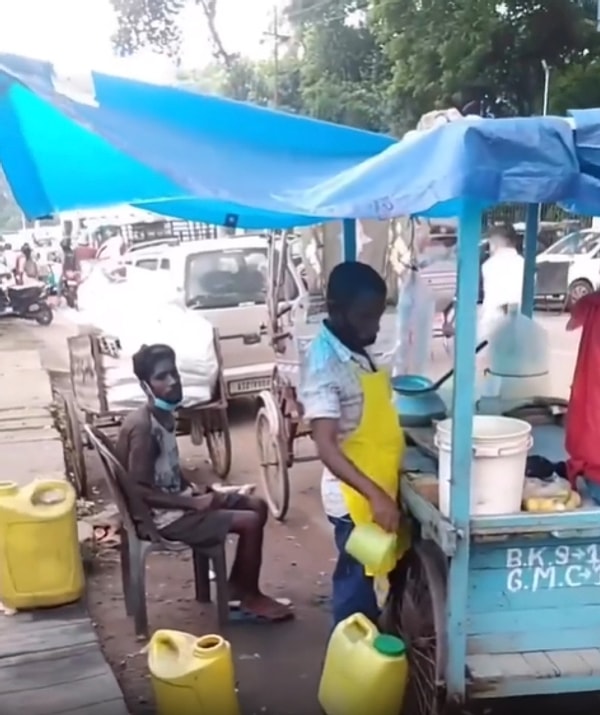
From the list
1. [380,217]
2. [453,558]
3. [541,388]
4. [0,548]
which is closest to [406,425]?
[541,388]

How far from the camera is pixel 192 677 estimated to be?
3.51 metres

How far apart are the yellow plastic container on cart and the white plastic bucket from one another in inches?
25.1

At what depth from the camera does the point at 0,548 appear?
4.67m

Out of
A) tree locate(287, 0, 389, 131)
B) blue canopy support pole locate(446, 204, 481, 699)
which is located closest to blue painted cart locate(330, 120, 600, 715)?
blue canopy support pole locate(446, 204, 481, 699)

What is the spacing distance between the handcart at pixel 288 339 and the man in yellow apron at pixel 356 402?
5.03 feet

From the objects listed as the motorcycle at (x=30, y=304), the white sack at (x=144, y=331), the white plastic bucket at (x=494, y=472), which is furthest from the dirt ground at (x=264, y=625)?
the motorcycle at (x=30, y=304)

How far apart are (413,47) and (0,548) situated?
19.3 m

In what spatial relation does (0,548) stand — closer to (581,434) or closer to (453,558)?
(453,558)

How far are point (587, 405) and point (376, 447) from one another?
77cm

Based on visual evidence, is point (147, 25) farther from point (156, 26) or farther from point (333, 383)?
point (333, 383)

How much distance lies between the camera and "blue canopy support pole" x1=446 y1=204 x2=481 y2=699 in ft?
9.87

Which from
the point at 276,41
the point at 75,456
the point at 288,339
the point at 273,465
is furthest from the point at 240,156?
the point at 276,41

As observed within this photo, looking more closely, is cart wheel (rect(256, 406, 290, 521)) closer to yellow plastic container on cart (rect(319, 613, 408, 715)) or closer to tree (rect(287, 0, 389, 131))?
yellow plastic container on cart (rect(319, 613, 408, 715))

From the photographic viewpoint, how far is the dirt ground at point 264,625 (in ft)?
13.5
